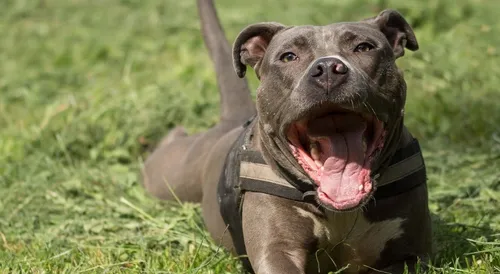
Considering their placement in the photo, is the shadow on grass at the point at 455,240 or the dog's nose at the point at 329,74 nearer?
the dog's nose at the point at 329,74

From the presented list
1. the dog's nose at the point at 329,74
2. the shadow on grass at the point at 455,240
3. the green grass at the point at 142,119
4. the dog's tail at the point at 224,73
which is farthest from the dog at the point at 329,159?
the dog's tail at the point at 224,73

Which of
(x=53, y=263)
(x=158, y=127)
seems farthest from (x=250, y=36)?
(x=158, y=127)

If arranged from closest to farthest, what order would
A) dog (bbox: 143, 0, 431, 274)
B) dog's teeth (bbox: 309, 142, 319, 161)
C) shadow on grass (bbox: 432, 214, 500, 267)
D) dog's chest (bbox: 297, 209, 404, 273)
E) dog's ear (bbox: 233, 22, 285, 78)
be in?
dog (bbox: 143, 0, 431, 274)
dog's teeth (bbox: 309, 142, 319, 161)
dog's chest (bbox: 297, 209, 404, 273)
shadow on grass (bbox: 432, 214, 500, 267)
dog's ear (bbox: 233, 22, 285, 78)

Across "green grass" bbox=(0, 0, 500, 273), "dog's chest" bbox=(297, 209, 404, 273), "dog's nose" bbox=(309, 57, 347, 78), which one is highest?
"dog's nose" bbox=(309, 57, 347, 78)

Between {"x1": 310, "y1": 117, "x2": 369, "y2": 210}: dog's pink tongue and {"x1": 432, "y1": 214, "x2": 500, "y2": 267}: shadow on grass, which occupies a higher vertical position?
{"x1": 310, "y1": 117, "x2": 369, "y2": 210}: dog's pink tongue

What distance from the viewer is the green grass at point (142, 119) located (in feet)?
16.6

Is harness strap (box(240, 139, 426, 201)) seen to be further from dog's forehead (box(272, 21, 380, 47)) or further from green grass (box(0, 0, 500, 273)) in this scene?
dog's forehead (box(272, 21, 380, 47))

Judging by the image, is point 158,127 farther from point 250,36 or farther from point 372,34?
point 372,34

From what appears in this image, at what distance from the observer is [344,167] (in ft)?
14.0

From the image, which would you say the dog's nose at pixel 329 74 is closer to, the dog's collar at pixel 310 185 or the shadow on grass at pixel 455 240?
the dog's collar at pixel 310 185

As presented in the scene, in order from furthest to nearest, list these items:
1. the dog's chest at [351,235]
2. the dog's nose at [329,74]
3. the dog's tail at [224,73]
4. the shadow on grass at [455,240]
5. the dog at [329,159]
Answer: the dog's tail at [224,73] < the shadow on grass at [455,240] < the dog's chest at [351,235] < the dog at [329,159] < the dog's nose at [329,74]

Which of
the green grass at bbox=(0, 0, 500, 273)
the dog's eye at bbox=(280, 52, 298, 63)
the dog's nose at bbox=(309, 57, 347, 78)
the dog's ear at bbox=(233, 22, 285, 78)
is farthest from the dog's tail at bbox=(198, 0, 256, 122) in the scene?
the dog's nose at bbox=(309, 57, 347, 78)

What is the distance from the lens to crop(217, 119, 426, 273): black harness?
14.8 feet

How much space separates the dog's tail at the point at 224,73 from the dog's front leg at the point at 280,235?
1.89 m
